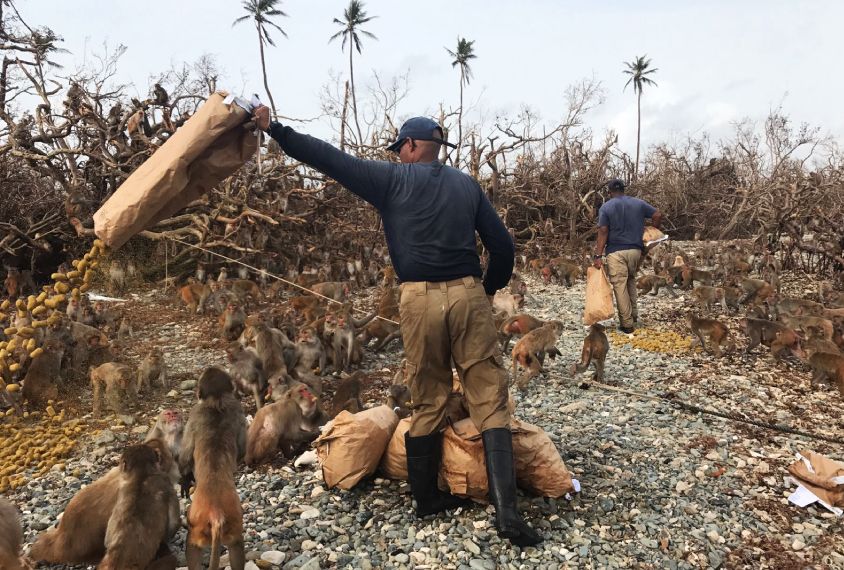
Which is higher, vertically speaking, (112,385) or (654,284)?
(654,284)

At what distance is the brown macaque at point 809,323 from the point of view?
26.5 feet

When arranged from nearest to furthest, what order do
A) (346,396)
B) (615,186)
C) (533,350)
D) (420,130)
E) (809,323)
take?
(420,130) → (346,396) → (533,350) → (809,323) → (615,186)

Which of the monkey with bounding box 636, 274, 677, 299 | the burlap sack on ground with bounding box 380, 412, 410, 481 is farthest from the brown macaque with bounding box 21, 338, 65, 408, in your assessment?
the monkey with bounding box 636, 274, 677, 299

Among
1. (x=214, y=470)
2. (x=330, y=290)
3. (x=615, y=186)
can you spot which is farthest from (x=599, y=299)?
(x=214, y=470)

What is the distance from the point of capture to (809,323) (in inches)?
328

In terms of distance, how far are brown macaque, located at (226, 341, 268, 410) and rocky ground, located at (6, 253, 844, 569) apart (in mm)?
984

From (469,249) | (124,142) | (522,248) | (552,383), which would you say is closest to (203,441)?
(469,249)

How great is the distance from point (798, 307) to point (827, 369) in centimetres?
323

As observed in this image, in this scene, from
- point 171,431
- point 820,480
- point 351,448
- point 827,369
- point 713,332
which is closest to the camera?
point 820,480

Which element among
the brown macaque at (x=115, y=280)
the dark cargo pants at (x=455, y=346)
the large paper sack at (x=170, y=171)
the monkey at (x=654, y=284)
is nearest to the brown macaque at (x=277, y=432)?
the dark cargo pants at (x=455, y=346)

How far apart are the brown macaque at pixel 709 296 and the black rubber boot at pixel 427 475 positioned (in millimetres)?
8495

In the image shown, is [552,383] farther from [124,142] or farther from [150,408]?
[124,142]

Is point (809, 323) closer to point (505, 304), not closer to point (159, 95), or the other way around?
point (505, 304)

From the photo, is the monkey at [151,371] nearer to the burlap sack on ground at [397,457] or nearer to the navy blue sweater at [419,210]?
the burlap sack on ground at [397,457]
